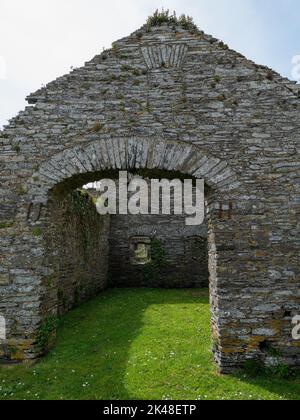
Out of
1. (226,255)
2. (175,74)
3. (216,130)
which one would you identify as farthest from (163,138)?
(226,255)

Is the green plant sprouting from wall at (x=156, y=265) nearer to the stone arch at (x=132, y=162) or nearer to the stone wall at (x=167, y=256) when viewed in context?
the stone wall at (x=167, y=256)

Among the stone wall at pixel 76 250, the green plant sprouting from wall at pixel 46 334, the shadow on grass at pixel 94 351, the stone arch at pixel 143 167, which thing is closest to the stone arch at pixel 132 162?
the stone arch at pixel 143 167

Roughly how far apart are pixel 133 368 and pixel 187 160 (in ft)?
10.8

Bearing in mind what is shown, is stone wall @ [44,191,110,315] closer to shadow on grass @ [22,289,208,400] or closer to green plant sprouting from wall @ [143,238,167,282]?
shadow on grass @ [22,289,208,400]

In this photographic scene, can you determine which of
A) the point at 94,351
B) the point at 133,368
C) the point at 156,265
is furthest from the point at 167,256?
the point at 133,368

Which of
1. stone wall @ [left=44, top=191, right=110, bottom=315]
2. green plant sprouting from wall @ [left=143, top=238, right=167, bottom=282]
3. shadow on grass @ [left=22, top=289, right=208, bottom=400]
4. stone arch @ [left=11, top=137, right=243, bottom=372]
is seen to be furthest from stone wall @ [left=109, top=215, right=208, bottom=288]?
stone arch @ [left=11, top=137, right=243, bottom=372]

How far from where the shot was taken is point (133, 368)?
17.0ft

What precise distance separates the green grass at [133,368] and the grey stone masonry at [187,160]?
0.43 metres

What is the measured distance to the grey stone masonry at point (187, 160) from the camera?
5.18 m

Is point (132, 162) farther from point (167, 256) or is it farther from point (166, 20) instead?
point (167, 256)

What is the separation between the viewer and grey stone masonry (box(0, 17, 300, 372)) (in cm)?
518

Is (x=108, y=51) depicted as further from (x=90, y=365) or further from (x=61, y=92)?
(x=90, y=365)

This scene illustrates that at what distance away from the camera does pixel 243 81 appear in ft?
18.9
